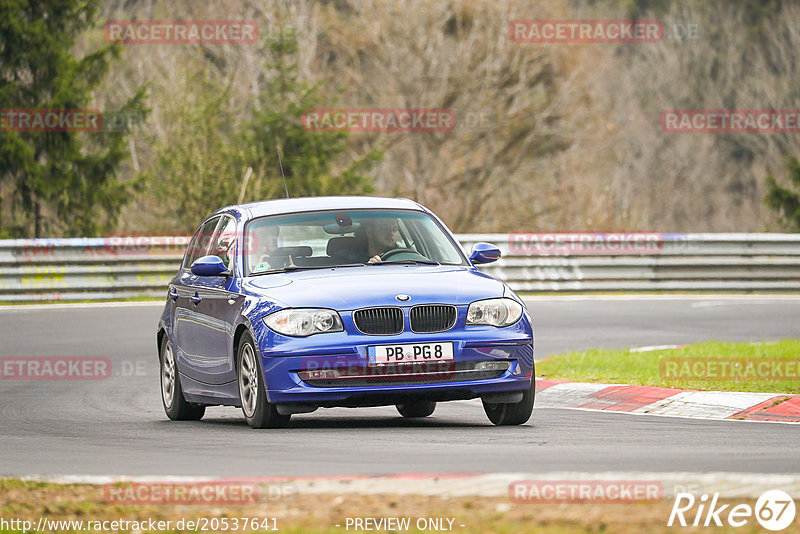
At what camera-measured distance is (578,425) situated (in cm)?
1045

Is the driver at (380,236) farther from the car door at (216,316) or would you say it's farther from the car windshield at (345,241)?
the car door at (216,316)

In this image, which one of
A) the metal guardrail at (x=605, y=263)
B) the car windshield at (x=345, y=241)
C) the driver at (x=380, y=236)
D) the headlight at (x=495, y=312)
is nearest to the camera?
the headlight at (x=495, y=312)

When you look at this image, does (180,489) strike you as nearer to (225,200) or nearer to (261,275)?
(261,275)

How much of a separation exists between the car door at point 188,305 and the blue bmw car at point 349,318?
5 centimetres

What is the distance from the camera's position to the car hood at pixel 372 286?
32.4ft

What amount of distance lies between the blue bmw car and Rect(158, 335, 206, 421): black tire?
1.05ft

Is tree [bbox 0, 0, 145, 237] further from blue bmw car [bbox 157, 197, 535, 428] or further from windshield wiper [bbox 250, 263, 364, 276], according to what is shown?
windshield wiper [bbox 250, 263, 364, 276]

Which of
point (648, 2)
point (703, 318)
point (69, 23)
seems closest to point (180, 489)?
point (703, 318)

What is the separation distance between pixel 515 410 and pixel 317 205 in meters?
2.23

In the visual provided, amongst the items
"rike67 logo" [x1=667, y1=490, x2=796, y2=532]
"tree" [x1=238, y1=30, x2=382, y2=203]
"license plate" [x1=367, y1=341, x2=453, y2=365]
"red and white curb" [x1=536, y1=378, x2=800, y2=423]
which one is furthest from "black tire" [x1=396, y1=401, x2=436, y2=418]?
"tree" [x1=238, y1=30, x2=382, y2=203]

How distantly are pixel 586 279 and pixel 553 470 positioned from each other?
19424mm

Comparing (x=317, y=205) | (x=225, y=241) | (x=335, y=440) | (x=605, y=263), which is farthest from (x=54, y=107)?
(x=335, y=440)

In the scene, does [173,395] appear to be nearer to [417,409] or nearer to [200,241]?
[200,241]

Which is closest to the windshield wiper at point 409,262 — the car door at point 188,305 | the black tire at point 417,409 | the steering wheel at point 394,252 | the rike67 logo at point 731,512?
the steering wheel at point 394,252
